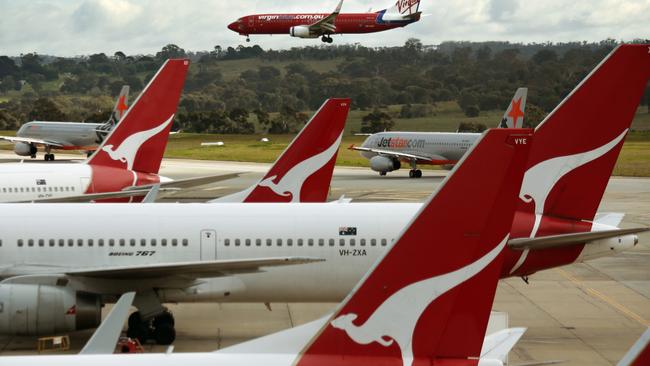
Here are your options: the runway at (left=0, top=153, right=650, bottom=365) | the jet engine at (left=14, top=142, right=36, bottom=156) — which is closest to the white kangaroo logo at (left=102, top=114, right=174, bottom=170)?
the runway at (left=0, top=153, right=650, bottom=365)

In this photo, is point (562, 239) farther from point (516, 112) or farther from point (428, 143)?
point (428, 143)

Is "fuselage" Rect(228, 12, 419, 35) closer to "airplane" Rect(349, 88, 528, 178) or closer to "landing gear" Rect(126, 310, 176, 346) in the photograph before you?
"airplane" Rect(349, 88, 528, 178)

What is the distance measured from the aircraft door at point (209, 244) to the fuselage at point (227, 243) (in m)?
0.02

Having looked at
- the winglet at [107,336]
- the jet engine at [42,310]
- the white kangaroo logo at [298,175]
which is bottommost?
the jet engine at [42,310]

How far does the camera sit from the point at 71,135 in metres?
105

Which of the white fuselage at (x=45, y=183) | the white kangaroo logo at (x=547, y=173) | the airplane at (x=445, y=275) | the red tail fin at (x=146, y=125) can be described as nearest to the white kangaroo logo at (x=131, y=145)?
the red tail fin at (x=146, y=125)

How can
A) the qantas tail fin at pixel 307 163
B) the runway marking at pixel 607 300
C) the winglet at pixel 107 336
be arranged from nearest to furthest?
1. the winglet at pixel 107 336
2. the runway marking at pixel 607 300
3. the qantas tail fin at pixel 307 163

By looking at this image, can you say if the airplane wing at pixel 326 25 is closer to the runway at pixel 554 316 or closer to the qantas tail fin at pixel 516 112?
the qantas tail fin at pixel 516 112

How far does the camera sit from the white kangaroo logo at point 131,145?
112 feet

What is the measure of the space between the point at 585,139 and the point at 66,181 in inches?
718

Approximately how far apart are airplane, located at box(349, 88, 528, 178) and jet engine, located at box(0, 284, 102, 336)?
5859 cm

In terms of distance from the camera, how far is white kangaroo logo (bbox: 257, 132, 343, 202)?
93.7 feet

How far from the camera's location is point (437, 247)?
1134 cm

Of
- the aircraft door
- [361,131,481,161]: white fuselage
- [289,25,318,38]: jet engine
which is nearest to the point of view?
the aircraft door
